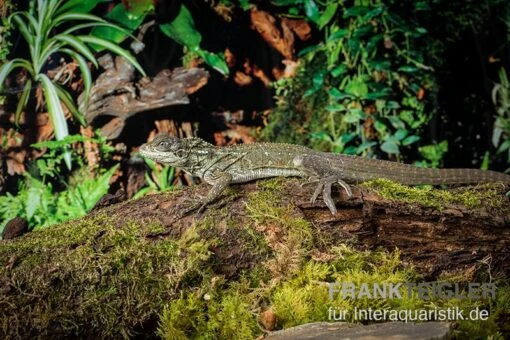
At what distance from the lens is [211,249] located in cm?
340

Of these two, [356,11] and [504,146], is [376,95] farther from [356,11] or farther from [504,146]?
[504,146]

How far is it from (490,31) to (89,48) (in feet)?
19.3

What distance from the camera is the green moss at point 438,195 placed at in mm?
3921

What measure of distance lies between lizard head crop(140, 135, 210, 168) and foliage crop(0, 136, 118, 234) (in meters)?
1.14

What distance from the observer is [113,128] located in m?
5.48

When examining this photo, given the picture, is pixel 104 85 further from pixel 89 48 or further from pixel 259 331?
pixel 259 331

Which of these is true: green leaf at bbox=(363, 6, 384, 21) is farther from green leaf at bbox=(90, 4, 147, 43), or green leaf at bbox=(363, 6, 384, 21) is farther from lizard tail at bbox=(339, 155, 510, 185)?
green leaf at bbox=(90, 4, 147, 43)

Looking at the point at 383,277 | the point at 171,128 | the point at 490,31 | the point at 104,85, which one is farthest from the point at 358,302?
the point at 490,31

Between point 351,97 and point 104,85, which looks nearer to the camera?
point 104,85

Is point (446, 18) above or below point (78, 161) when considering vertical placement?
above

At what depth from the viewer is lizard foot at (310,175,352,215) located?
3682 mm

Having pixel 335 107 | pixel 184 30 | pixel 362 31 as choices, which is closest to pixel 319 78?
pixel 335 107

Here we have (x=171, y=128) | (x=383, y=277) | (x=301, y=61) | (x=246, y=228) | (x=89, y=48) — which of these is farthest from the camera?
(x=301, y=61)

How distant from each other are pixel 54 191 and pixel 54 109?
958mm
